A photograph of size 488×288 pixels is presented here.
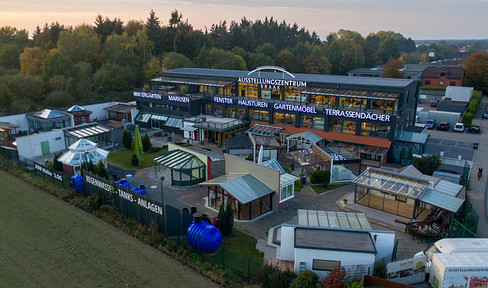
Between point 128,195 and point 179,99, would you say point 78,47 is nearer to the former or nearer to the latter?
point 179,99

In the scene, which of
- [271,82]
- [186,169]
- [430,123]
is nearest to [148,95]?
[271,82]

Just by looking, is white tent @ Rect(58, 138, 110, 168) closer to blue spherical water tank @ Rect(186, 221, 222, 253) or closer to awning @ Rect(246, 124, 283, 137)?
blue spherical water tank @ Rect(186, 221, 222, 253)

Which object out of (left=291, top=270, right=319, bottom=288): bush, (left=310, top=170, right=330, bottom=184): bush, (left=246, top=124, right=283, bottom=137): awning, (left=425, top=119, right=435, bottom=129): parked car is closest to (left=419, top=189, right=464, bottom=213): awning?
(left=310, top=170, right=330, bottom=184): bush

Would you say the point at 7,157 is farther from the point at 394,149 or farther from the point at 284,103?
the point at 394,149

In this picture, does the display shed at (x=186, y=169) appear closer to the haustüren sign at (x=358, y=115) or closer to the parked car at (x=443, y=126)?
the haustüren sign at (x=358, y=115)

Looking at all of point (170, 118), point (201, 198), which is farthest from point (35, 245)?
point (170, 118)

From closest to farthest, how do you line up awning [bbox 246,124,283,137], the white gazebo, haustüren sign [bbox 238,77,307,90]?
the white gazebo → awning [bbox 246,124,283,137] → haustüren sign [bbox 238,77,307,90]

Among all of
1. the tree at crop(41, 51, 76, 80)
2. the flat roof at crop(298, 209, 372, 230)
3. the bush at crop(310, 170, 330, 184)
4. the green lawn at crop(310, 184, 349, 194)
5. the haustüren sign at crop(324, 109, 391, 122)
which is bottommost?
the green lawn at crop(310, 184, 349, 194)

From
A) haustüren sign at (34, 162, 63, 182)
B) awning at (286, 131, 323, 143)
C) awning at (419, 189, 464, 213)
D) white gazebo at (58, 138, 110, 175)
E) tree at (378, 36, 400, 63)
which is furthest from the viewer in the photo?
tree at (378, 36, 400, 63)
